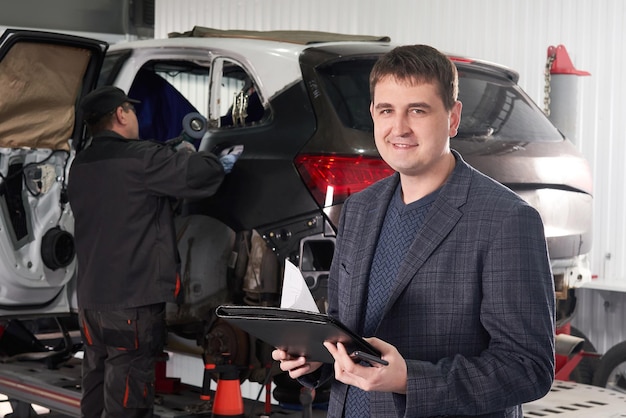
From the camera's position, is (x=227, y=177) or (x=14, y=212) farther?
(x=14, y=212)

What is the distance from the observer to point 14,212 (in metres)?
5.15

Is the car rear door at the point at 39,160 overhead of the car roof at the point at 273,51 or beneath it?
beneath

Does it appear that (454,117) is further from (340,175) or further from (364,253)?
(340,175)

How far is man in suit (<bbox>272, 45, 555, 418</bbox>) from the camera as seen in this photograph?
1.90 m

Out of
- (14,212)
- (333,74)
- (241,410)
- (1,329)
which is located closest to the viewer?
(333,74)

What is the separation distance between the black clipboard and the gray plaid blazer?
132mm

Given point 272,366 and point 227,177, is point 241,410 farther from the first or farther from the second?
point 227,177

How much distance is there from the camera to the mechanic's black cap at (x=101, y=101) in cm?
483

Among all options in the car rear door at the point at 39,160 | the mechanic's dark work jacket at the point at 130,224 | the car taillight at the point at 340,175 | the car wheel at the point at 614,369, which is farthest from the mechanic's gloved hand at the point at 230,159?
the car wheel at the point at 614,369

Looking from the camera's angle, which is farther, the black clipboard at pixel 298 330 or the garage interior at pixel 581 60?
the garage interior at pixel 581 60

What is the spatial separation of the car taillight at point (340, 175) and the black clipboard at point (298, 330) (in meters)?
2.01

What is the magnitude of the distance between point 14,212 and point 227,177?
1.28m

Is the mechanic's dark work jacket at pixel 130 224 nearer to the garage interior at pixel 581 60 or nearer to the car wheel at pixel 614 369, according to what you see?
the garage interior at pixel 581 60

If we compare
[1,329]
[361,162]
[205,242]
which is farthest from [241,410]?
[1,329]
